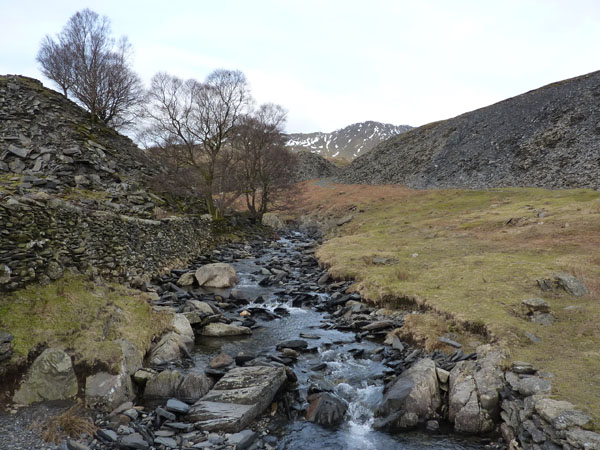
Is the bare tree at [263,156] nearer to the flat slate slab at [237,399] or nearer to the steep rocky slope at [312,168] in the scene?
the flat slate slab at [237,399]

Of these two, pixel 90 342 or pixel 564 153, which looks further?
pixel 564 153

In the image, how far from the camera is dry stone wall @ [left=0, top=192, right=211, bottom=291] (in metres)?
12.2

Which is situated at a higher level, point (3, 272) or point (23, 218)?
point (23, 218)

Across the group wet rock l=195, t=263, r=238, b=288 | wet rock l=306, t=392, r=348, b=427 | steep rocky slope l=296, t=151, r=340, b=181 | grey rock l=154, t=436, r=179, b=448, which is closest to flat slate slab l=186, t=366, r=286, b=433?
grey rock l=154, t=436, r=179, b=448

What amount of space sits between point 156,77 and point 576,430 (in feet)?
131

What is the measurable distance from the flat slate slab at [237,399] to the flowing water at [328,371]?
2.93 ft

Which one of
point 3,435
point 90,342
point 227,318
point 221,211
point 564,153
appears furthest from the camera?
point 564,153

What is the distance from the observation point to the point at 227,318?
17766mm

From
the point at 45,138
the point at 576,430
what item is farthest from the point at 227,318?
the point at 45,138

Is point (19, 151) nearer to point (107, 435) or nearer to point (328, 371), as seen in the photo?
point (107, 435)

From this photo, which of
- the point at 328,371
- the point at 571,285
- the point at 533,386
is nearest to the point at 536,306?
the point at 571,285

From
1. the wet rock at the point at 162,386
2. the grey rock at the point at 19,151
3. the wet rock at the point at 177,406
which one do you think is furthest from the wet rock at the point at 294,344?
the grey rock at the point at 19,151

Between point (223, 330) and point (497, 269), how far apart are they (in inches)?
616

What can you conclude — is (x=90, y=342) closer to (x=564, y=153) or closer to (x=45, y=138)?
(x=45, y=138)
